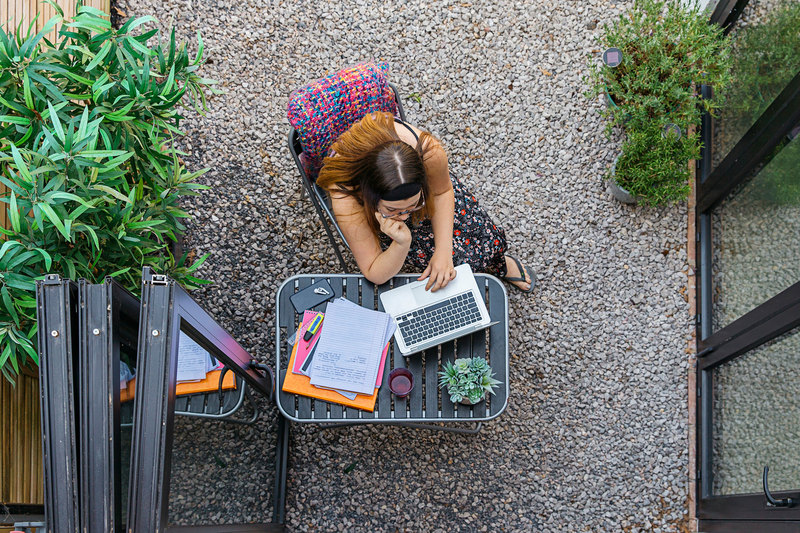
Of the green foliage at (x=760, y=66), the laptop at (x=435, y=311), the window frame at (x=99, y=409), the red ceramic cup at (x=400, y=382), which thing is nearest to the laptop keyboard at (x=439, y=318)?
the laptop at (x=435, y=311)

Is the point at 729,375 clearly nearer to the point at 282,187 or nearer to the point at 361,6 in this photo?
the point at 282,187

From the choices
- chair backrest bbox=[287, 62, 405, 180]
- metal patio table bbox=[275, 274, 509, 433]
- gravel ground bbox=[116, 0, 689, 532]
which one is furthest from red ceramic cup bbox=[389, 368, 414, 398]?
chair backrest bbox=[287, 62, 405, 180]

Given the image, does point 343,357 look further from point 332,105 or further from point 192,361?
point 332,105

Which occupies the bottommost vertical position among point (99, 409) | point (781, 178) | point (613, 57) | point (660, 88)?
point (99, 409)

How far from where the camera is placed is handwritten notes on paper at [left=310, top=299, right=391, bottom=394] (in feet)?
7.13

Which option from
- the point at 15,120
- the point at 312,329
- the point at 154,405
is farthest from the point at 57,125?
the point at 312,329

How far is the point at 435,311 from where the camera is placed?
224 centimetres

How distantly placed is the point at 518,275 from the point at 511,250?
0.18 m

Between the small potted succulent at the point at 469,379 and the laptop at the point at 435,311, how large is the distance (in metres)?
0.12

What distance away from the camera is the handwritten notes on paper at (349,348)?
217 cm

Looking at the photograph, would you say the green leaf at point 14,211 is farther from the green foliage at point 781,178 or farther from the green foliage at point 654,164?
the green foliage at point 781,178

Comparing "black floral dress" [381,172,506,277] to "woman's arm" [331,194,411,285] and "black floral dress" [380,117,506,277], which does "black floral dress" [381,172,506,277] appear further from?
"woman's arm" [331,194,411,285]

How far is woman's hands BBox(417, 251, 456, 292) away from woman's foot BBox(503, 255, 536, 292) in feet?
2.24

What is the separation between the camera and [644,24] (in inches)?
109
